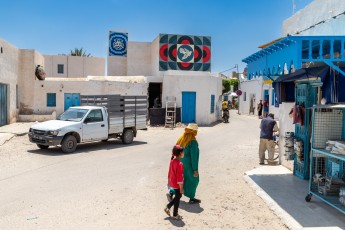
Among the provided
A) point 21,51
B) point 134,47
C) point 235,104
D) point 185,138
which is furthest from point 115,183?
point 235,104

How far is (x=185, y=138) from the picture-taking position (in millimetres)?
7707

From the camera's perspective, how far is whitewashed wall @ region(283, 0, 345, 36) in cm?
880

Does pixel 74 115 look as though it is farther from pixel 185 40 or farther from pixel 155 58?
pixel 185 40

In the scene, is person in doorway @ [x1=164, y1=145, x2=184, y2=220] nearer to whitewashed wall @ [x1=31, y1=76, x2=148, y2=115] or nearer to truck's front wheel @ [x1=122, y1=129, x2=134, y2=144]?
truck's front wheel @ [x1=122, y1=129, x2=134, y2=144]

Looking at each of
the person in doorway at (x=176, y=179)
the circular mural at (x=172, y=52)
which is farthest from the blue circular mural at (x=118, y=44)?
the person in doorway at (x=176, y=179)

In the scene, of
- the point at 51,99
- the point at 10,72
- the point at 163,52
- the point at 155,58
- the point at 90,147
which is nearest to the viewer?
the point at 90,147

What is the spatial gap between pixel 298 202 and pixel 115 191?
13.6 ft

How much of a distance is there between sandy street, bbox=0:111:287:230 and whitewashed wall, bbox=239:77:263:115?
23.0 meters

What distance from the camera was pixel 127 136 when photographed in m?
17.0

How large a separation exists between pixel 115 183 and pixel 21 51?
20.7 meters

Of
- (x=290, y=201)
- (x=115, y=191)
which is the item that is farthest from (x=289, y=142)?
(x=115, y=191)

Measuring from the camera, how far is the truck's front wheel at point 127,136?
16812mm

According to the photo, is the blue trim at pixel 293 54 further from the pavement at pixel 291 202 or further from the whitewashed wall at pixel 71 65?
the whitewashed wall at pixel 71 65

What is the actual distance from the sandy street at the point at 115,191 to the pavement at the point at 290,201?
219 millimetres
